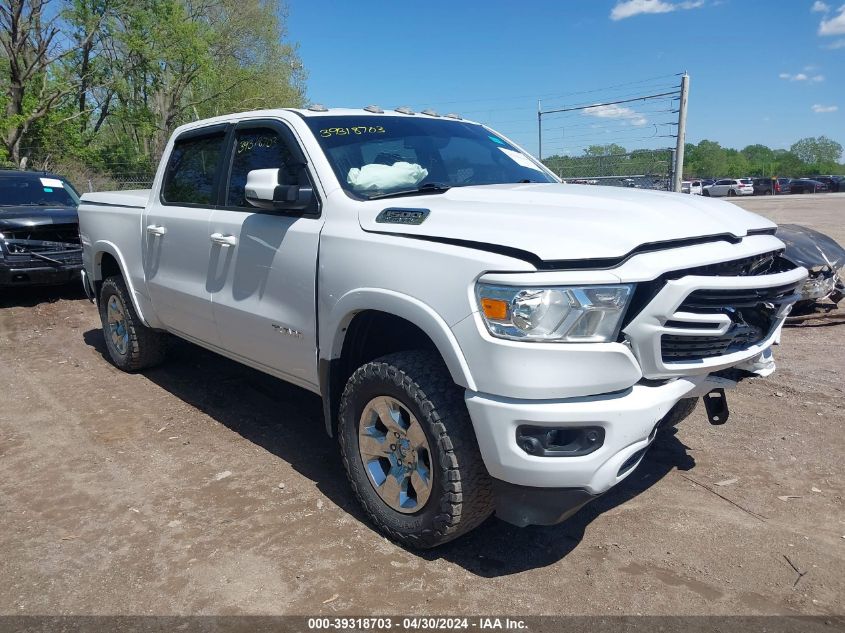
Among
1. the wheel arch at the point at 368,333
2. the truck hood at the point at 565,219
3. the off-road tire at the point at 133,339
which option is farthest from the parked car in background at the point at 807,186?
the wheel arch at the point at 368,333

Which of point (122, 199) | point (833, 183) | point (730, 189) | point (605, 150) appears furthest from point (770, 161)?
point (122, 199)

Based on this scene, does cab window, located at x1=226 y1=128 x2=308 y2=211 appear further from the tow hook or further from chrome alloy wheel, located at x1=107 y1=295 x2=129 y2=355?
the tow hook

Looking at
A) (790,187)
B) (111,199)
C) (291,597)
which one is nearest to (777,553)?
(291,597)

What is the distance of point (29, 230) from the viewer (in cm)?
848

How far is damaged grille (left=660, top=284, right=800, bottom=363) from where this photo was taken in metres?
2.56

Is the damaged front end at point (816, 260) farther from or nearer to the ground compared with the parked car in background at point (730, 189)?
nearer to the ground

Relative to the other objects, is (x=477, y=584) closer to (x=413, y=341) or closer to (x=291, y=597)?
(x=291, y=597)

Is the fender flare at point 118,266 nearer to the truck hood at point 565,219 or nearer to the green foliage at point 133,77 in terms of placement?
the truck hood at point 565,219

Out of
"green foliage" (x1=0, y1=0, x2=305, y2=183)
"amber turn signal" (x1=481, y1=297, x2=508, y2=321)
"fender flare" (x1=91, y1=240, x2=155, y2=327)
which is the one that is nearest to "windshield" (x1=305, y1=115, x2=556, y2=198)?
"amber turn signal" (x1=481, y1=297, x2=508, y2=321)

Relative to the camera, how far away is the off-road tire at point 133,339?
5.46 metres

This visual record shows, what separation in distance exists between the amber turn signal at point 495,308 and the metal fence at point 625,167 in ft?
29.1

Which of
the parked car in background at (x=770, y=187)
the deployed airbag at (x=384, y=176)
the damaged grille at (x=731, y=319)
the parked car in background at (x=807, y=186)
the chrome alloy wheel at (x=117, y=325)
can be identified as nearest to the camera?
the damaged grille at (x=731, y=319)

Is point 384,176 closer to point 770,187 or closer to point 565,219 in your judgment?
point 565,219

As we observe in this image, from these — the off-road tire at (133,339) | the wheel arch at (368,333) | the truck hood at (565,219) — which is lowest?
the off-road tire at (133,339)
